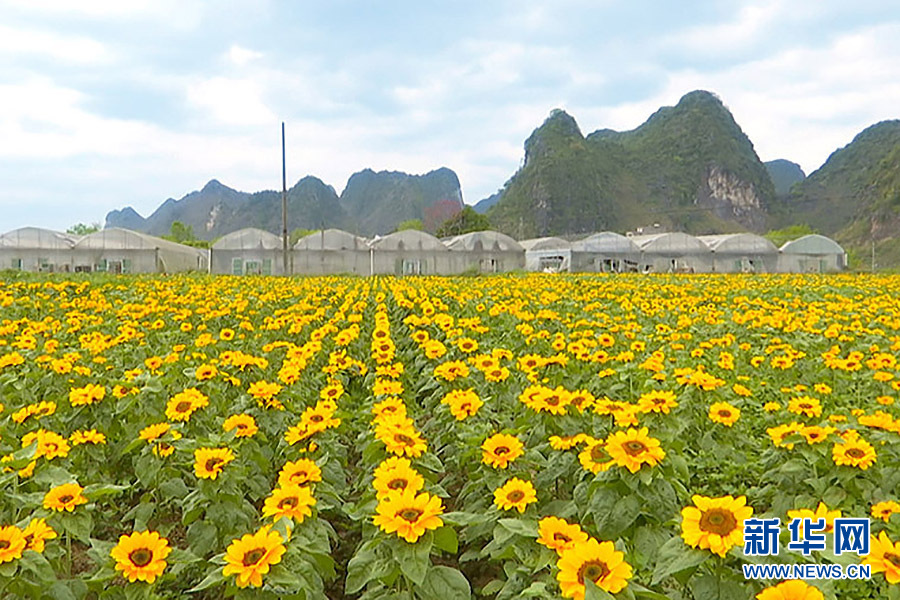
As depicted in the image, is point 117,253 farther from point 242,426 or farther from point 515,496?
point 515,496

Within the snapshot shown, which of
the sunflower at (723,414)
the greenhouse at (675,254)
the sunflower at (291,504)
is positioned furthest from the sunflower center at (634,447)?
the greenhouse at (675,254)

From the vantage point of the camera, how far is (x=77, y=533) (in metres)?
1.63

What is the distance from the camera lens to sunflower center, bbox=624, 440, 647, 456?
161cm

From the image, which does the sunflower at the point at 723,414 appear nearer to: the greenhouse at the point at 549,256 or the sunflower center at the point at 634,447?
the sunflower center at the point at 634,447

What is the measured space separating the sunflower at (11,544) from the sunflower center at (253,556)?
58 cm

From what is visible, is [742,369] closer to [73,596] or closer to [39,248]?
[73,596]

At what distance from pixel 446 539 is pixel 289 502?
19.0 inches

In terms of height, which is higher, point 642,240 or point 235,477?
point 642,240

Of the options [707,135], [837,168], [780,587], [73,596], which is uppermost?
[707,135]

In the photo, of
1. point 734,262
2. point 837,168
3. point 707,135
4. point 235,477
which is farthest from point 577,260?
point 837,168

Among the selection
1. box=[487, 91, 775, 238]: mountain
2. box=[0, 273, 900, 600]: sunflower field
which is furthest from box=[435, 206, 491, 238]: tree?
box=[0, 273, 900, 600]: sunflower field

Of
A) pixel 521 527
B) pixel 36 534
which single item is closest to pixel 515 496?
pixel 521 527

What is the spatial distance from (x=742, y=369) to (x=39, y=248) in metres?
29.6

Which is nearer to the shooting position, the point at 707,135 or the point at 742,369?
the point at 742,369
